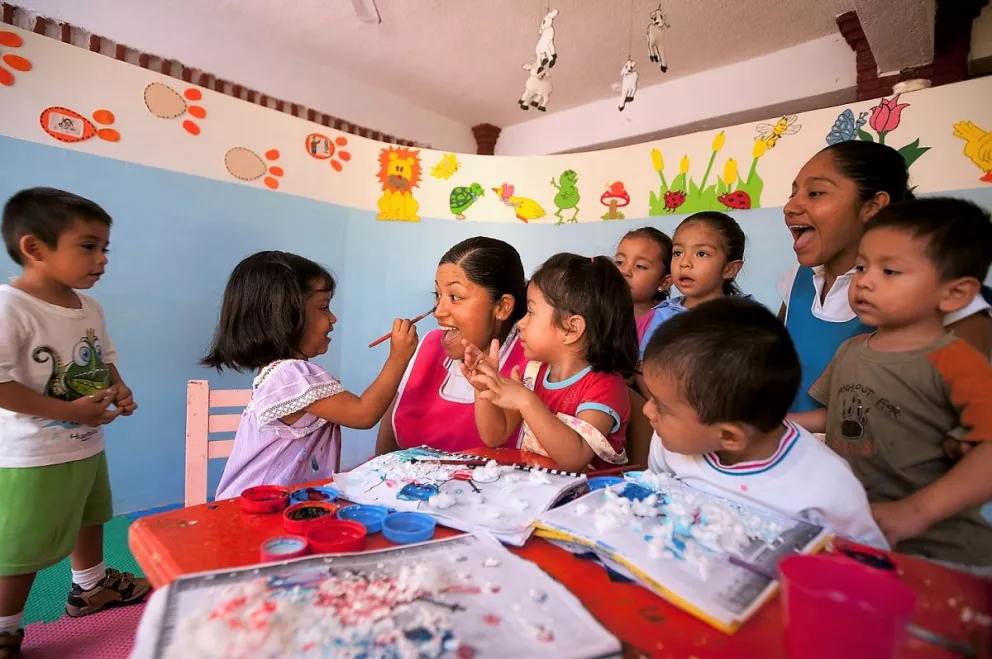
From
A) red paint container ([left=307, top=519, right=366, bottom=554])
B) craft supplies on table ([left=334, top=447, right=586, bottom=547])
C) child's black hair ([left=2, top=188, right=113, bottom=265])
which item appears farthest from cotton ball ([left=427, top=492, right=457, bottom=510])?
child's black hair ([left=2, top=188, right=113, bottom=265])

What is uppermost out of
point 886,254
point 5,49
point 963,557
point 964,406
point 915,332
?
point 5,49

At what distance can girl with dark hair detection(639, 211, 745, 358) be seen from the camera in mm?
1854

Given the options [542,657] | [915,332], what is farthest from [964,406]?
[542,657]

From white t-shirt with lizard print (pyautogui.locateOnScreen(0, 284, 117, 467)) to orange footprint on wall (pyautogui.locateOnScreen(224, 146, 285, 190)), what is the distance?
1.17m

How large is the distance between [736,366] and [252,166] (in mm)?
2542

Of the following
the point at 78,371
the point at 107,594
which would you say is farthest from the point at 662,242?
the point at 107,594

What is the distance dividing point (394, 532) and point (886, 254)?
40.6 inches

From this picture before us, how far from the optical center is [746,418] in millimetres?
812

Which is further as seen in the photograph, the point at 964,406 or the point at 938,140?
the point at 938,140

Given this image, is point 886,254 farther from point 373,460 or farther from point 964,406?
point 373,460

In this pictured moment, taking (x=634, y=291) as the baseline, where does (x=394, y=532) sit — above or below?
below

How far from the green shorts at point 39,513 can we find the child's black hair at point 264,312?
0.58 m

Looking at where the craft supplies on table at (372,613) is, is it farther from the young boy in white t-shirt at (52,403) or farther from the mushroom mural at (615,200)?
the mushroom mural at (615,200)

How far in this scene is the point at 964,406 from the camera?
90 centimetres
